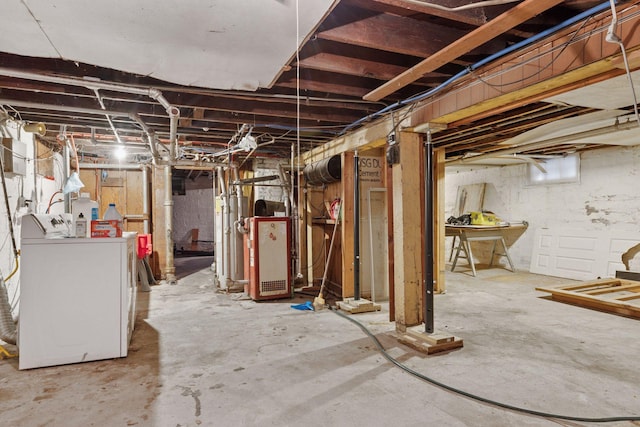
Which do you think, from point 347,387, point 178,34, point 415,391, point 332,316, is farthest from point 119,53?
point 332,316

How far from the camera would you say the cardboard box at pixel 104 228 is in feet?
8.82

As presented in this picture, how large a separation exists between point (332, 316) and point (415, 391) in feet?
5.41

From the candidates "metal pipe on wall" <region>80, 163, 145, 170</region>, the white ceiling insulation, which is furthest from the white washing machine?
"metal pipe on wall" <region>80, 163, 145, 170</region>

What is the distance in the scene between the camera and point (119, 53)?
207cm

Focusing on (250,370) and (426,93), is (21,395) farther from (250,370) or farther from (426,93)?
(426,93)

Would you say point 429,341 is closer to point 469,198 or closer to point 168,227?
point 168,227

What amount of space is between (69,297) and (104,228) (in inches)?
20.8

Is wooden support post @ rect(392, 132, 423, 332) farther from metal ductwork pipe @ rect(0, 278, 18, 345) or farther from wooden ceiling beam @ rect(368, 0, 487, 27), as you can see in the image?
metal ductwork pipe @ rect(0, 278, 18, 345)

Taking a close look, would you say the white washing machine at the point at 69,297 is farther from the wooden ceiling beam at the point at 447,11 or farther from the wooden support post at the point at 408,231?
the wooden ceiling beam at the point at 447,11

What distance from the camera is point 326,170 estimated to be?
445 centimetres

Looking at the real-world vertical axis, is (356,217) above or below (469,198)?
below

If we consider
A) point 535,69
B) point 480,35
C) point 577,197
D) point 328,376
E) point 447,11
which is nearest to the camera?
point 447,11

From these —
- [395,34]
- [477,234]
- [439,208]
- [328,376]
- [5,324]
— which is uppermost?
[395,34]

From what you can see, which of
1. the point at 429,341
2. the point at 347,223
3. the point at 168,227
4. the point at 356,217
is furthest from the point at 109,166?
the point at 429,341
